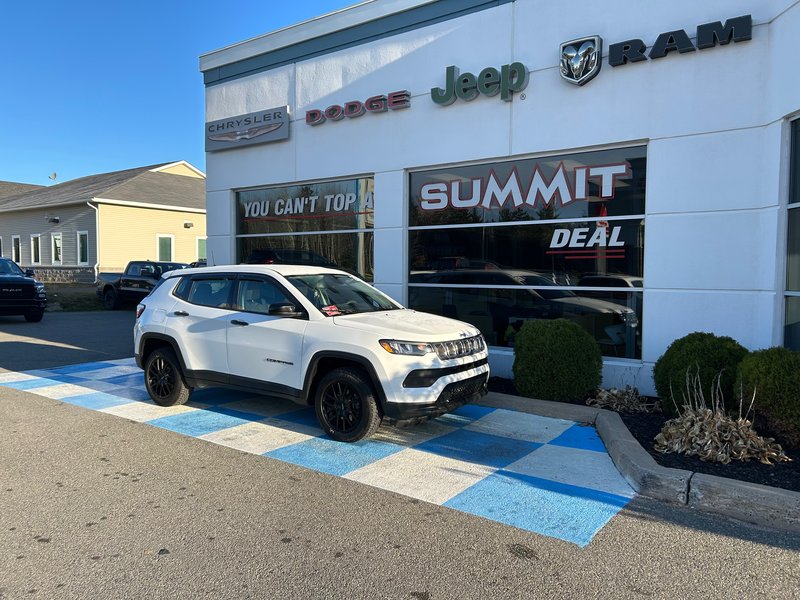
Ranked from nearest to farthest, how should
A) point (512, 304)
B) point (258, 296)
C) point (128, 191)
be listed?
point (258, 296)
point (512, 304)
point (128, 191)

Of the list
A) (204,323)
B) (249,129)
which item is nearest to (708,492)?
(204,323)

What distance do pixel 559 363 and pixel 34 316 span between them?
15.6 metres

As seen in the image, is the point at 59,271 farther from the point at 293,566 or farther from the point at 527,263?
the point at 293,566

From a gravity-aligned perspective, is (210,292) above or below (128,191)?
below

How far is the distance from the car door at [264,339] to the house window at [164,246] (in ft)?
88.7

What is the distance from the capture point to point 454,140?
30.8ft

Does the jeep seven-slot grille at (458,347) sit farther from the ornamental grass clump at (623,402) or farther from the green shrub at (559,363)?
the ornamental grass clump at (623,402)

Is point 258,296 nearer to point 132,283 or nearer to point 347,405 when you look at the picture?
point 347,405

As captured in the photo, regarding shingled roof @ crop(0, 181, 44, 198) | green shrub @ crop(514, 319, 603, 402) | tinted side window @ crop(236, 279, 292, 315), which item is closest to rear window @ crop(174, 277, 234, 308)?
tinted side window @ crop(236, 279, 292, 315)

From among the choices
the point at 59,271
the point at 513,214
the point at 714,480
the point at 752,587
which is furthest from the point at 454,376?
the point at 59,271

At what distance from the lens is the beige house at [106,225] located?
2956 cm

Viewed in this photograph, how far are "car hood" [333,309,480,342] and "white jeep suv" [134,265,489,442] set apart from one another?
0.04 ft

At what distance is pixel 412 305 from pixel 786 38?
6156mm

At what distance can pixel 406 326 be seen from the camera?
5.95 metres
